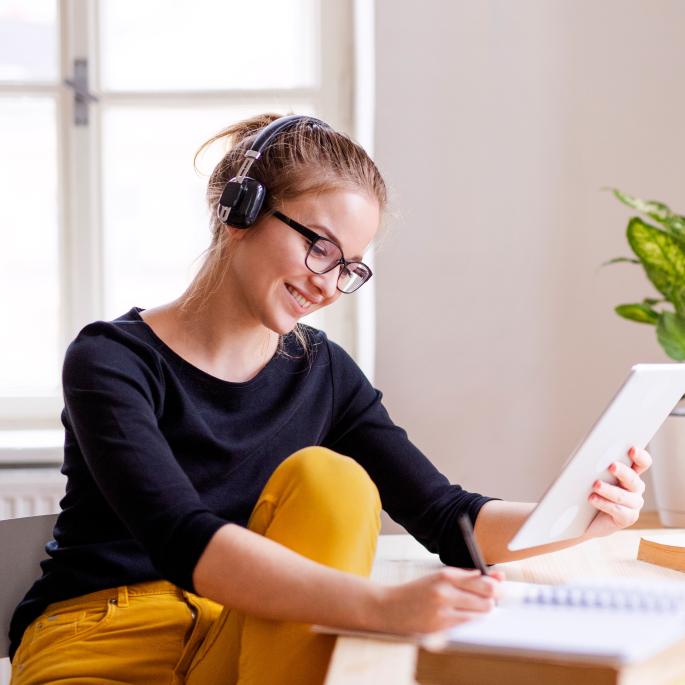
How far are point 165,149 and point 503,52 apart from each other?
2.76 feet

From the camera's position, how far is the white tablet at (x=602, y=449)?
0.93 meters

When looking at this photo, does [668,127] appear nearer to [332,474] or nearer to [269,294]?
[269,294]

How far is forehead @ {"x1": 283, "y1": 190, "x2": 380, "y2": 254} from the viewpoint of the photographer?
1.18m

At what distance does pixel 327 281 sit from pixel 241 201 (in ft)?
0.47

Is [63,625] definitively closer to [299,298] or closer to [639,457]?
[299,298]

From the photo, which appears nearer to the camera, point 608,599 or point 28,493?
point 608,599

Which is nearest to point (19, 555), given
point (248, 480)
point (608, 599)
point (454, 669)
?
point (248, 480)

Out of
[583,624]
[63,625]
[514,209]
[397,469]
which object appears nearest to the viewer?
[583,624]

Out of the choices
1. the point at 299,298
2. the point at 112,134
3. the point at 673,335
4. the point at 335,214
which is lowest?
the point at 673,335

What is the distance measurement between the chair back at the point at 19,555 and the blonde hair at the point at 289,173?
0.34m

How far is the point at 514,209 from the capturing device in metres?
2.05

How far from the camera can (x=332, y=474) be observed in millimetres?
889

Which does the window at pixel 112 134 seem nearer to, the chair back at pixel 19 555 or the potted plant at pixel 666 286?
the potted plant at pixel 666 286

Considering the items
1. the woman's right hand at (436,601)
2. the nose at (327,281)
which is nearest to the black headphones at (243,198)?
the nose at (327,281)
